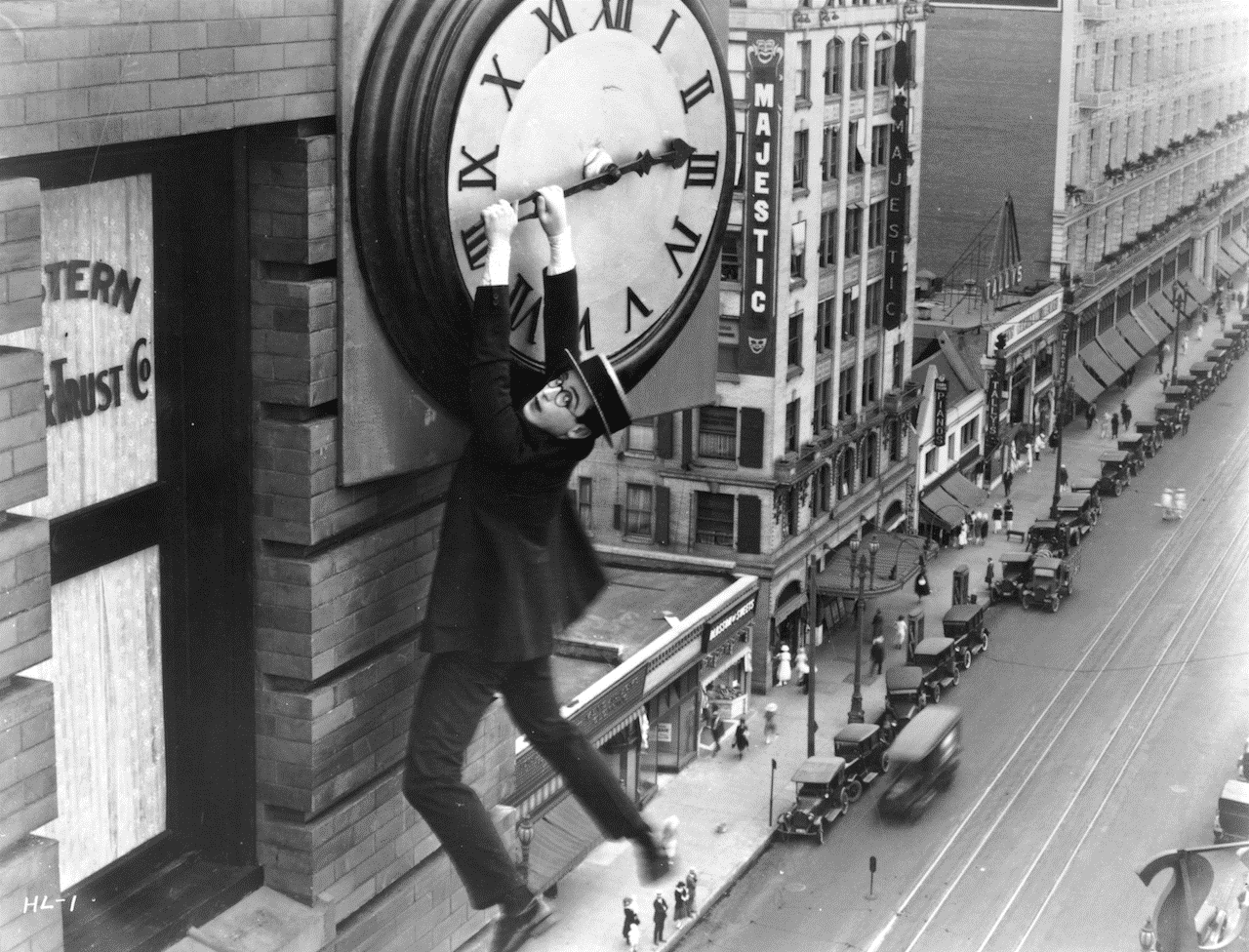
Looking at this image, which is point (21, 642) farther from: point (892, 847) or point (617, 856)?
point (892, 847)

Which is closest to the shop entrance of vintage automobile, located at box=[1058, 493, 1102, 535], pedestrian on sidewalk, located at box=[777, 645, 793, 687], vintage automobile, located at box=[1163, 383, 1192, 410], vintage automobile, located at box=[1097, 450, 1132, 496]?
pedestrian on sidewalk, located at box=[777, 645, 793, 687]

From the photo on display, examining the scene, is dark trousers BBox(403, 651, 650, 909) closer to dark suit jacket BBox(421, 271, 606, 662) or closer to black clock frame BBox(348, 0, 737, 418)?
dark suit jacket BBox(421, 271, 606, 662)

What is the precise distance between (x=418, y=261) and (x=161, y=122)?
0.93 m

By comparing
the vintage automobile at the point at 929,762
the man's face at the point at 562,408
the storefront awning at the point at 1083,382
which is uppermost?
the man's face at the point at 562,408

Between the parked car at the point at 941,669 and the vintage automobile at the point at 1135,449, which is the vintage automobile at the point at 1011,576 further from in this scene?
the vintage automobile at the point at 1135,449

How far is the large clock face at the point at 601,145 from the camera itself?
5.33 metres

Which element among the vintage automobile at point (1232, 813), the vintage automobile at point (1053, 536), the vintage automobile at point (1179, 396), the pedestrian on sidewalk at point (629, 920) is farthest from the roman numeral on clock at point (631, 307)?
the vintage automobile at point (1179, 396)

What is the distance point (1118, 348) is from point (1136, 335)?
2.82 metres

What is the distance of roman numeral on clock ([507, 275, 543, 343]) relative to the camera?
5582 millimetres

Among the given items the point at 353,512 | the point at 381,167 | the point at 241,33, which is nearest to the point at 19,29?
the point at 241,33

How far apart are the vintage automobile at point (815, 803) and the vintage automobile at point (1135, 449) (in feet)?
85.3

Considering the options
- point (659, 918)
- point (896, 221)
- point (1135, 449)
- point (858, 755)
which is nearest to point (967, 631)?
point (858, 755)

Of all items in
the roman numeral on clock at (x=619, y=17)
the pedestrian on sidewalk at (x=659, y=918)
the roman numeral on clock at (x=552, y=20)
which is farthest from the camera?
the pedestrian on sidewalk at (x=659, y=918)

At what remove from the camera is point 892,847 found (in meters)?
27.8
